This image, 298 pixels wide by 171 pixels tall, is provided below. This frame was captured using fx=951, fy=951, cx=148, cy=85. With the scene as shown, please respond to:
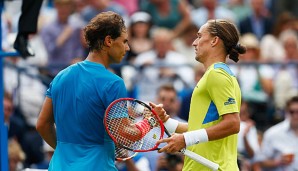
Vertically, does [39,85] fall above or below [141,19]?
below

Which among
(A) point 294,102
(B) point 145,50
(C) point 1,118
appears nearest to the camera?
(C) point 1,118

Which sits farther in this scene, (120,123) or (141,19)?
(141,19)

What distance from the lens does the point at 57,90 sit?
6.48 m

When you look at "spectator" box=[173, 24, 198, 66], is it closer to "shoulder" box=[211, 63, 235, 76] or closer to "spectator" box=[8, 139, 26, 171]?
"spectator" box=[8, 139, 26, 171]

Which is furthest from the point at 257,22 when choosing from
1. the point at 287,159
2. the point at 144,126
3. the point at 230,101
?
the point at 144,126

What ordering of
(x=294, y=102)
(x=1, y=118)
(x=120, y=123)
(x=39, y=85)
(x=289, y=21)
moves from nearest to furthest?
1. (x=120, y=123)
2. (x=1, y=118)
3. (x=294, y=102)
4. (x=39, y=85)
5. (x=289, y=21)

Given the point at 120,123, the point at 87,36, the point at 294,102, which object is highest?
the point at 87,36

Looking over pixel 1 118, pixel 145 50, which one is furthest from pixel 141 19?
pixel 1 118

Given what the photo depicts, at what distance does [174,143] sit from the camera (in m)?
6.34

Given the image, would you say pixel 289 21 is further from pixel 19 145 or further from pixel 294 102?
pixel 19 145

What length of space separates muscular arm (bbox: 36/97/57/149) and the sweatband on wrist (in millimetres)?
673

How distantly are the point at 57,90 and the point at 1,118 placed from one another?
180 cm

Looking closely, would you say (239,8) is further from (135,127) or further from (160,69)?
(135,127)

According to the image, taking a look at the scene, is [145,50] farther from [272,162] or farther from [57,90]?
[57,90]
